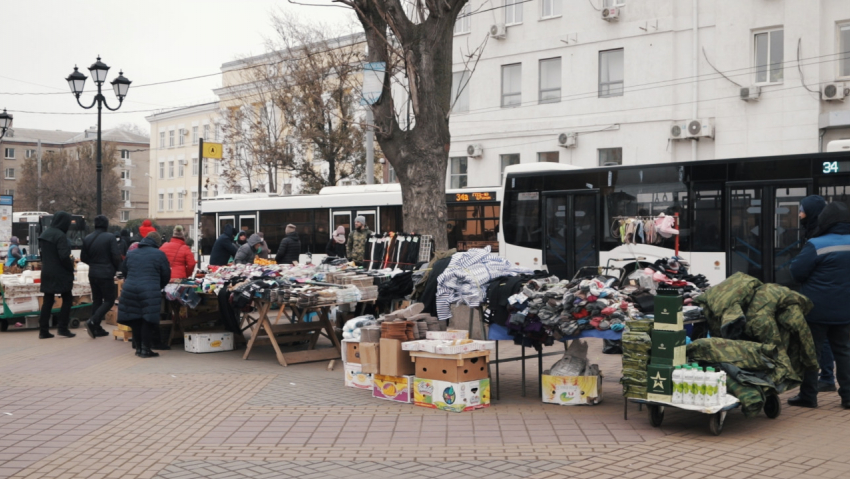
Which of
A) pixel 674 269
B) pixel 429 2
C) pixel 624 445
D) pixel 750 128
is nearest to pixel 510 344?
pixel 674 269

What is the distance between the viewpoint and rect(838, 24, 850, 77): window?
25.6 meters

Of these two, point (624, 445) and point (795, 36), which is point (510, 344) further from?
point (795, 36)

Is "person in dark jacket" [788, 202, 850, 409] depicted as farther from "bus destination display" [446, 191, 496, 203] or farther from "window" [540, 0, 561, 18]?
"window" [540, 0, 561, 18]

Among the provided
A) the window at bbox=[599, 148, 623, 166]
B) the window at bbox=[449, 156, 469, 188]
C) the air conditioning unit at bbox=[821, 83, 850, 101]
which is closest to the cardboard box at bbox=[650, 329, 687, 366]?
the air conditioning unit at bbox=[821, 83, 850, 101]

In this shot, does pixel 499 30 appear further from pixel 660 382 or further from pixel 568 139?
pixel 660 382

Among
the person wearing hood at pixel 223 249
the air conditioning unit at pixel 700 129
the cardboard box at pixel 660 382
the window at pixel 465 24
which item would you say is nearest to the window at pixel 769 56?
the air conditioning unit at pixel 700 129

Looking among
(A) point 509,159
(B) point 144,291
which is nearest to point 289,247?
(B) point 144,291

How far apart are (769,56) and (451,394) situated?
73.9 ft

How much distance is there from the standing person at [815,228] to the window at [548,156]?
23.0m

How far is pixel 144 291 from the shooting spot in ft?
39.7

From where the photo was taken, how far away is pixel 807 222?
865 cm

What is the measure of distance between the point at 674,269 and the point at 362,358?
144 inches

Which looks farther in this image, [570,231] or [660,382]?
[570,231]

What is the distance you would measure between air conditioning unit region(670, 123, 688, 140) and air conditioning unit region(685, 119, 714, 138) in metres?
0.24
